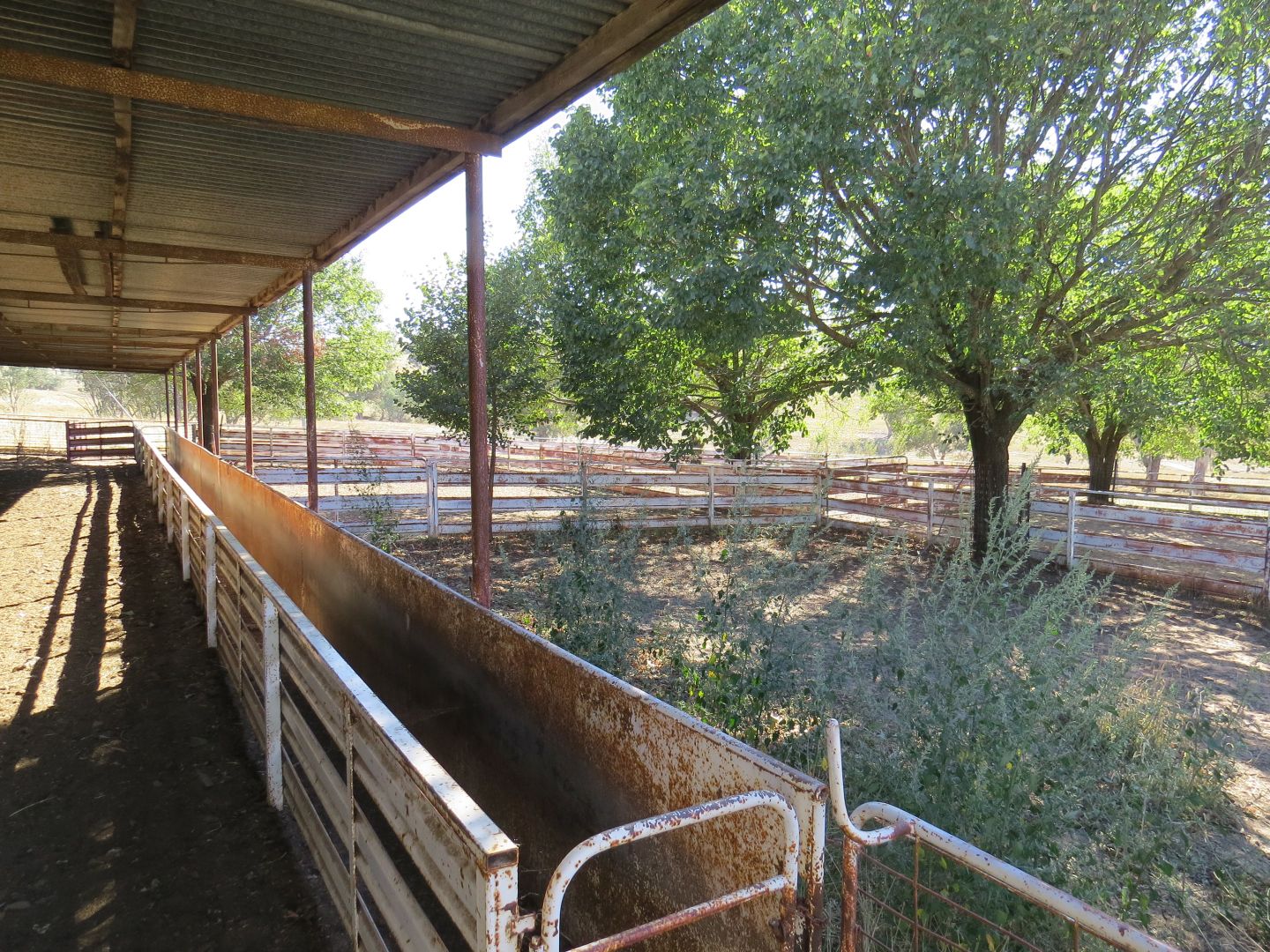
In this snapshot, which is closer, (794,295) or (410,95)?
(410,95)

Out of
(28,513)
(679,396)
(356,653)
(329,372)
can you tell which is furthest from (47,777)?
(329,372)

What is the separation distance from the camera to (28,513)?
12562 millimetres

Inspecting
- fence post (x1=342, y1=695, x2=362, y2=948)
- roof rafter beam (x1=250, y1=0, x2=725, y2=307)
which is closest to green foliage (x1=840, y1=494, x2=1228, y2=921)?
fence post (x1=342, y1=695, x2=362, y2=948)

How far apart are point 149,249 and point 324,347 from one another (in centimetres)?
2051

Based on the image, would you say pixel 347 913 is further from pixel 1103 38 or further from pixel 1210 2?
pixel 1210 2

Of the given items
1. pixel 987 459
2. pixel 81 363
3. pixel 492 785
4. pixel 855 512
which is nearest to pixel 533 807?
pixel 492 785

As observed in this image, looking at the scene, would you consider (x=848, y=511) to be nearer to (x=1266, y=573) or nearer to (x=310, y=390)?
(x=1266, y=573)

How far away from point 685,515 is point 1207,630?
7836mm

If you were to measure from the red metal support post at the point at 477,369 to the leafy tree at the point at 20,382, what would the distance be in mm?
70902

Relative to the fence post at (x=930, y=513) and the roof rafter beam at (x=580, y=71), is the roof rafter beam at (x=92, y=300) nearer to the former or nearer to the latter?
the roof rafter beam at (x=580, y=71)

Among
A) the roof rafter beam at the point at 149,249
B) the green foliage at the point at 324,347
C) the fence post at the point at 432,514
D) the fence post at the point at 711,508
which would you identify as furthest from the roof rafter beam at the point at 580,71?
the green foliage at the point at 324,347

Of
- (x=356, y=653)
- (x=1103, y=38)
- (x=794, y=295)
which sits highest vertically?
(x=1103, y=38)

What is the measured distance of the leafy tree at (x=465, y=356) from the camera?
43.5ft

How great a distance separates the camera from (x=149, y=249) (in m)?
7.48
